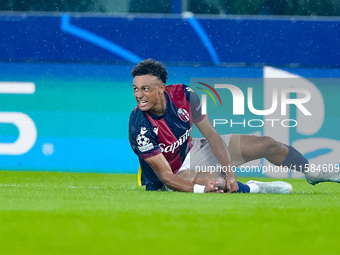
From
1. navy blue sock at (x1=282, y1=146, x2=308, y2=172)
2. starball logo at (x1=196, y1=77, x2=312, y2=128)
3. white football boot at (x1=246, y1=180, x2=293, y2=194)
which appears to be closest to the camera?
white football boot at (x1=246, y1=180, x2=293, y2=194)

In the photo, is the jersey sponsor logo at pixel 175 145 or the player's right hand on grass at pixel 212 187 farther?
the jersey sponsor logo at pixel 175 145

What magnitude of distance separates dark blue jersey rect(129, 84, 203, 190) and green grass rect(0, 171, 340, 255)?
1.42ft

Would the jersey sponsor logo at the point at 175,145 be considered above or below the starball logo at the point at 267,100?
below

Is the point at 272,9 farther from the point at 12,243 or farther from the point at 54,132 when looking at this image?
the point at 12,243

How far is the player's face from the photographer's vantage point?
256 inches

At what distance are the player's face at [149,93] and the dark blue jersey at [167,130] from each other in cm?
7

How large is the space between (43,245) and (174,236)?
637 mm

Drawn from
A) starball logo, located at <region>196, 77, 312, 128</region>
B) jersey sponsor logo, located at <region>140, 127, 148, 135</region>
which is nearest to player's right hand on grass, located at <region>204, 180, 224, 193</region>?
jersey sponsor logo, located at <region>140, 127, 148, 135</region>

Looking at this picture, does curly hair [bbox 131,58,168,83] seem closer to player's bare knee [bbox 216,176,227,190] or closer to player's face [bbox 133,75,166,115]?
player's face [bbox 133,75,166,115]

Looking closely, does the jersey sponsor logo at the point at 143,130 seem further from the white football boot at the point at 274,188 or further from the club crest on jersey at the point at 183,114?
the white football boot at the point at 274,188

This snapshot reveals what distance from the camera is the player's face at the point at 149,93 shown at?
6.50 metres

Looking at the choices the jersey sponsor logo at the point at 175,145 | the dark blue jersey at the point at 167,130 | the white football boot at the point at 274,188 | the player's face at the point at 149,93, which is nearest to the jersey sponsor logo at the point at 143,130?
the dark blue jersey at the point at 167,130

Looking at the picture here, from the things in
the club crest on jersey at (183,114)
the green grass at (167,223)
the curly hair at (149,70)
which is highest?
the curly hair at (149,70)

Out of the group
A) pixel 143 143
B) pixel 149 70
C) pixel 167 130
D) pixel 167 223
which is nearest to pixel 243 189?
pixel 167 130
